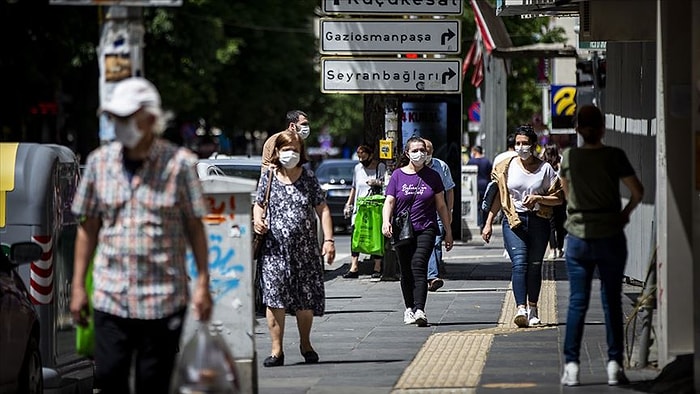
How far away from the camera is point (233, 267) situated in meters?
9.26

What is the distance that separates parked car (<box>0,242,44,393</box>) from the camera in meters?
8.95

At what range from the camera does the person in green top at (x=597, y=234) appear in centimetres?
942

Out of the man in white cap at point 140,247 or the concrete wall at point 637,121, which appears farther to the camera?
the concrete wall at point 637,121

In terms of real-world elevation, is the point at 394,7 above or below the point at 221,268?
above

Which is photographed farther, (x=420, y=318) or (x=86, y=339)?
(x=420, y=318)

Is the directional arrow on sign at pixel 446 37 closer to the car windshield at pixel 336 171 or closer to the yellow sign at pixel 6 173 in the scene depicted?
the yellow sign at pixel 6 173

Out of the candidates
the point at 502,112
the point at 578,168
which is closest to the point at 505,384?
the point at 578,168

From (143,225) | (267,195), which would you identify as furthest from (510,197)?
(143,225)

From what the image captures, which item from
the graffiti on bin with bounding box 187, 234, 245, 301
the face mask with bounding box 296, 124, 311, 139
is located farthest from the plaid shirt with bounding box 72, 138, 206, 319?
the face mask with bounding box 296, 124, 311, 139

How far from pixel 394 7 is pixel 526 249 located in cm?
605

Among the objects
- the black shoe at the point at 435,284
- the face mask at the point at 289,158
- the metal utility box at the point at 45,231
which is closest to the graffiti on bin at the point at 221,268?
the metal utility box at the point at 45,231

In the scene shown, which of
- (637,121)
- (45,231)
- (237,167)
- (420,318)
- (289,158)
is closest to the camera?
(45,231)

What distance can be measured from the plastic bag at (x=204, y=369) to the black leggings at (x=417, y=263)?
691 cm

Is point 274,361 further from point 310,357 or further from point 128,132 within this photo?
point 128,132
